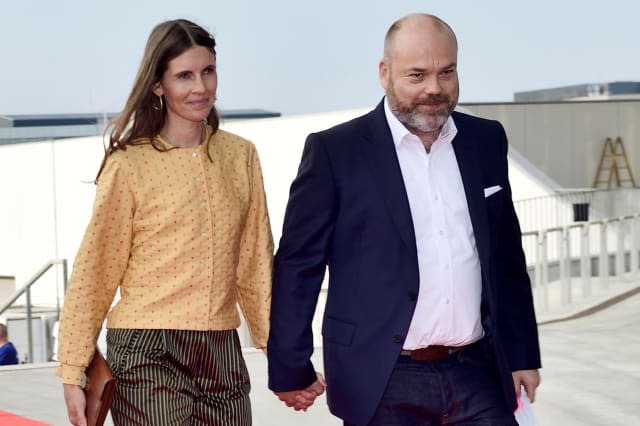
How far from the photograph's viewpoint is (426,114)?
3.51 meters

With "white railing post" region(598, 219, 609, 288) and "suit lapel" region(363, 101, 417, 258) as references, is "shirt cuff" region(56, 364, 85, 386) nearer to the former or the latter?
"suit lapel" region(363, 101, 417, 258)

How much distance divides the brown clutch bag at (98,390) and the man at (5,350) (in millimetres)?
8297

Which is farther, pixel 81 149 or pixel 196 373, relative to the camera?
pixel 81 149

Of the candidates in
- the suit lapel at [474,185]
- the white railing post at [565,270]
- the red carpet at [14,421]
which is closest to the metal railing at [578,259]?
Answer: the white railing post at [565,270]

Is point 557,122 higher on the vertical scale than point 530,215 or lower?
higher

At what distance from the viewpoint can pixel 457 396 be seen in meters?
3.47

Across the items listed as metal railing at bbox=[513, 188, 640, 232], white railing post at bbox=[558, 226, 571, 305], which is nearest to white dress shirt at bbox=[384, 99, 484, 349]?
white railing post at bbox=[558, 226, 571, 305]

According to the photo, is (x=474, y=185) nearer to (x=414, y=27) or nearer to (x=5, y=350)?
(x=414, y=27)

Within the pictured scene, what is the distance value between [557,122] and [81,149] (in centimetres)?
1233

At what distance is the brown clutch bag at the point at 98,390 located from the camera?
132 inches

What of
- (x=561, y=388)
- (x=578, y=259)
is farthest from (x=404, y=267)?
(x=578, y=259)

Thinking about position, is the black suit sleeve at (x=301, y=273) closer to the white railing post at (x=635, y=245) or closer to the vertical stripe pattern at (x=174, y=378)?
the vertical stripe pattern at (x=174, y=378)

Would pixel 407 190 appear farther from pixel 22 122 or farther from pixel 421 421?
pixel 22 122

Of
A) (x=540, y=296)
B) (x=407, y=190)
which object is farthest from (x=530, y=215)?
(x=407, y=190)
